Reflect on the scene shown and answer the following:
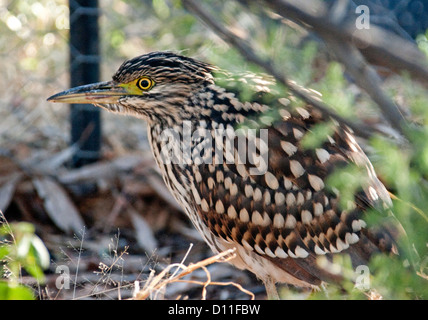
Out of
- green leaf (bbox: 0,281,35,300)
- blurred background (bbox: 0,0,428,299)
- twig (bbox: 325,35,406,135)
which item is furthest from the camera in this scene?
blurred background (bbox: 0,0,428,299)

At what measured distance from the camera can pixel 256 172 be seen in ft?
9.52

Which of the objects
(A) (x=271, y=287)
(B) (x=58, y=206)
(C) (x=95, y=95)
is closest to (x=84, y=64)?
(B) (x=58, y=206)

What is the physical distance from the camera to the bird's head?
3168 mm

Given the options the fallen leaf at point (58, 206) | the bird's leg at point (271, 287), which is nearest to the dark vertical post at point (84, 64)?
the fallen leaf at point (58, 206)

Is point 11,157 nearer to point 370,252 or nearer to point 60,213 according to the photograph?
point 60,213

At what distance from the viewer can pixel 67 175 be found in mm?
4656

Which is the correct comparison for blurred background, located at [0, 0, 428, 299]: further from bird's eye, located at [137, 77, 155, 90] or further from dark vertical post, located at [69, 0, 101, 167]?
bird's eye, located at [137, 77, 155, 90]

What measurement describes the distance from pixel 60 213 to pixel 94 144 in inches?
23.3

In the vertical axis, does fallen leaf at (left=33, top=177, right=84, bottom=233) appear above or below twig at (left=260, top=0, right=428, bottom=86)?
below

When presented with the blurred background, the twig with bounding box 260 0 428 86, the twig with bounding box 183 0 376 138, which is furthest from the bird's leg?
the twig with bounding box 260 0 428 86

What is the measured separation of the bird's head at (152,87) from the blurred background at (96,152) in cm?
33

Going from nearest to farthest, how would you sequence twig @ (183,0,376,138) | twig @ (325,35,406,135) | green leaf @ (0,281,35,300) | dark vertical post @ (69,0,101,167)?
twig @ (325,35,406,135) < twig @ (183,0,376,138) < green leaf @ (0,281,35,300) < dark vertical post @ (69,0,101,167)

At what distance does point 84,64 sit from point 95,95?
1494 millimetres

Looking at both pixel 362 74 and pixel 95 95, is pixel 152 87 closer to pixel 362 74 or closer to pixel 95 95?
pixel 95 95
